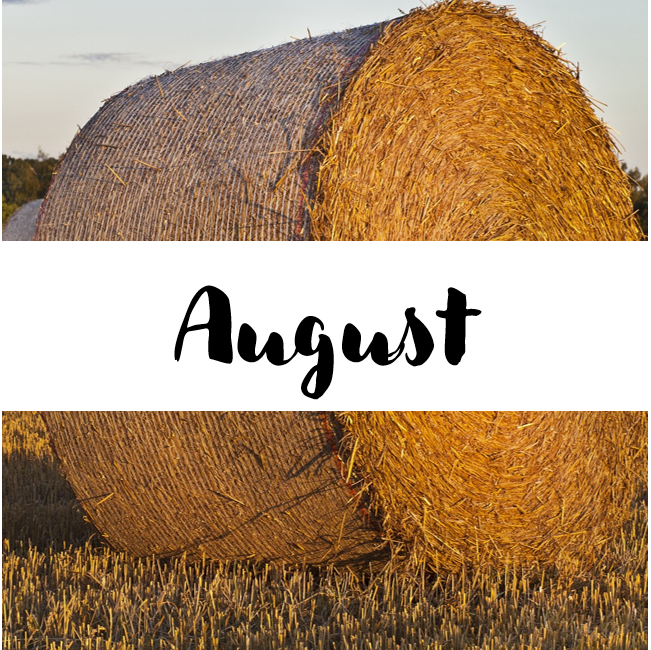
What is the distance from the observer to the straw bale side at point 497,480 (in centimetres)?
474

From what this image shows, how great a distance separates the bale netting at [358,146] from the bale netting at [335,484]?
3.27 feet

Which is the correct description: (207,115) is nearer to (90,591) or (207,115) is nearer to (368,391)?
(368,391)

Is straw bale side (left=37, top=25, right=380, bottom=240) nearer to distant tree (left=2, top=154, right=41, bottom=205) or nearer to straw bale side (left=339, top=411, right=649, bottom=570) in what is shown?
straw bale side (left=339, top=411, right=649, bottom=570)

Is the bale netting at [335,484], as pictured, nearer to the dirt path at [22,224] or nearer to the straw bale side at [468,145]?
the straw bale side at [468,145]

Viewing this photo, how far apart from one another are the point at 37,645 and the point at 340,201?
100 inches

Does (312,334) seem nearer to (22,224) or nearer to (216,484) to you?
(216,484)

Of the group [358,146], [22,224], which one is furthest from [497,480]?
[22,224]

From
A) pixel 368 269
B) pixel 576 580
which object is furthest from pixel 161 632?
pixel 576 580

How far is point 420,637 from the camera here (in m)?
4.38

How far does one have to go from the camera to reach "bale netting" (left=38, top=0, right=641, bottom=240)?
15.4 feet

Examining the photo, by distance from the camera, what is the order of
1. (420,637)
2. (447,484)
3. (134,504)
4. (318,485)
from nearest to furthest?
1. (420,637)
2. (318,485)
3. (447,484)
4. (134,504)

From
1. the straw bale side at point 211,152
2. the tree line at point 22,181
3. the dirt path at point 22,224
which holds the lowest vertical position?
the straw bale side at point 211,152

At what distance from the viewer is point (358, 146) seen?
473 cm

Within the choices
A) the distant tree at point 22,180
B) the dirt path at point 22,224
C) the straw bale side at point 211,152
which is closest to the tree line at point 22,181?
the distant tree at point 22,180
